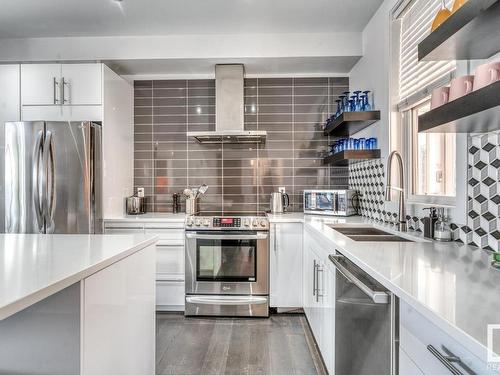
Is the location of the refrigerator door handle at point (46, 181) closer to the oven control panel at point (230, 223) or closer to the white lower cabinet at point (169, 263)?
the white lower cabinet at point (169, 263)

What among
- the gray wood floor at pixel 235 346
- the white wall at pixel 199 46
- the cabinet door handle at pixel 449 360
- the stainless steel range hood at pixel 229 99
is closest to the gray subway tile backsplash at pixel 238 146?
the stainless steel range hood at pixel 229 99

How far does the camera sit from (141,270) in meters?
1.59

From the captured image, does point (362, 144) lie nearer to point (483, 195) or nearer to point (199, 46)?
point (483, 195)

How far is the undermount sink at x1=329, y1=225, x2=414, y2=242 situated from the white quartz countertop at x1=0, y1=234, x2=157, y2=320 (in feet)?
4.16

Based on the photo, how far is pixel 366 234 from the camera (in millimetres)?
2271

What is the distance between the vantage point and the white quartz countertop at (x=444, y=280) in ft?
2.26

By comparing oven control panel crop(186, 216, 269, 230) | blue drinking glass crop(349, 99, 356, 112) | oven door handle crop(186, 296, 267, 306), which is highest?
blue drinking glass crop(349, 99, 356, 112)

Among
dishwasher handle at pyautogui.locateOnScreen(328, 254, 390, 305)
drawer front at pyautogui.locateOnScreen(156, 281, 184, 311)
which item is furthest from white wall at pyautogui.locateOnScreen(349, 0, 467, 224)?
drawer front at pyautogui.locateOnScreen(156, 281, 184, 311)

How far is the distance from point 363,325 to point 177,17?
279 centimetres

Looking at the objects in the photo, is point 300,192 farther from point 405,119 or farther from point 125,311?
point 125,311

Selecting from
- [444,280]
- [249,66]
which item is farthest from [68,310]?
[249,66]

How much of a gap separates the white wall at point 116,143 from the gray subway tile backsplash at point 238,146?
0.12m

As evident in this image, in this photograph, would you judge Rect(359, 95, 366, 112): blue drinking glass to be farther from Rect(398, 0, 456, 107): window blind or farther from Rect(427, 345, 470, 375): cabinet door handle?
Rect(427, 345, 470, 375): cabinet door handle

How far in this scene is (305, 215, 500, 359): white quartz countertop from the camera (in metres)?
0.69
